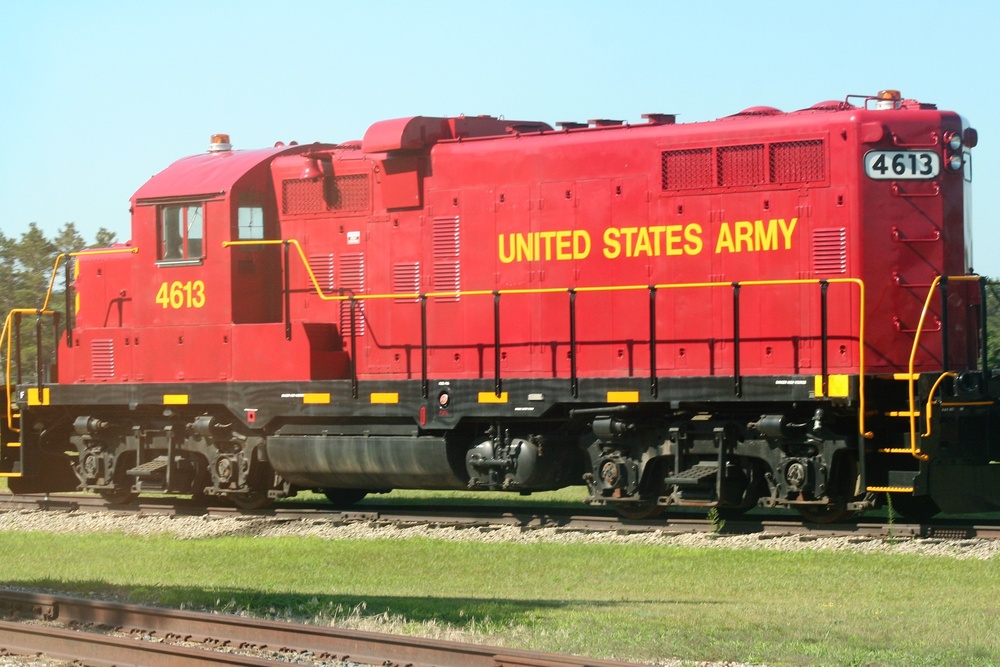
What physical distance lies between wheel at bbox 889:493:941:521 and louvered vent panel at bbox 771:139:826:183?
3.13 m

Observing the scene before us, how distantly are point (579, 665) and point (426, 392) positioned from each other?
24.4 feet

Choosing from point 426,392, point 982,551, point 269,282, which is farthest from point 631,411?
point 269,282

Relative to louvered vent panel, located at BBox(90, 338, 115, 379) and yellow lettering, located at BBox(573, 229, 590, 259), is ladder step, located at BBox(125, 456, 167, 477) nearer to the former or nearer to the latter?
louvered vent panel, located at BBox(90, 338, 115, 379)

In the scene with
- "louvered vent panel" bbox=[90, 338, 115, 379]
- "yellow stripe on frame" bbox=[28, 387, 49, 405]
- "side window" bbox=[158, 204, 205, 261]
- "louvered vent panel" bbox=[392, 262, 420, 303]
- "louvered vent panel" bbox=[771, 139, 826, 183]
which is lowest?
"yellow stripe on frame" bbox=[28, 387, 49, 405]

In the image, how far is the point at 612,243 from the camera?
42.6 feet

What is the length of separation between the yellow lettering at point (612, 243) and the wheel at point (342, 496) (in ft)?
17.0

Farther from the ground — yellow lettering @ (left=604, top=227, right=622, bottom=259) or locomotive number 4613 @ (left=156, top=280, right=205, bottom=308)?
yellow lettering @ (left=604, top=227, right=622, bottom=259)

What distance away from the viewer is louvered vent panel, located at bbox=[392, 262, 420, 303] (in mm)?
14062

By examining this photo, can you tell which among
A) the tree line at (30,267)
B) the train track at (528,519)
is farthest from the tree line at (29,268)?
the train track at (528,519)

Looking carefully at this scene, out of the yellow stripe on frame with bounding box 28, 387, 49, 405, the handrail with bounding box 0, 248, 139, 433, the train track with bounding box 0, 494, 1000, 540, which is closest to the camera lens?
the train track with bounding box 0, 494, 1000, 540

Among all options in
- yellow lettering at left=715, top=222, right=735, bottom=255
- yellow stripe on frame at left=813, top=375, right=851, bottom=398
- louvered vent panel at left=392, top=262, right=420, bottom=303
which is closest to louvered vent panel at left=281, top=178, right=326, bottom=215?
louvered vent panel at left=392, top=262, right=420, bottom=303

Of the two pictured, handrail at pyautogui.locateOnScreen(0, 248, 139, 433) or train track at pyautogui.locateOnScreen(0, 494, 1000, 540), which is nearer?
train track at pyautogui.locateOnScreen(0, 494, 1000, 540)

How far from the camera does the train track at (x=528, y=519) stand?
38.4ft

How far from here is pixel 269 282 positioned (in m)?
14.9
